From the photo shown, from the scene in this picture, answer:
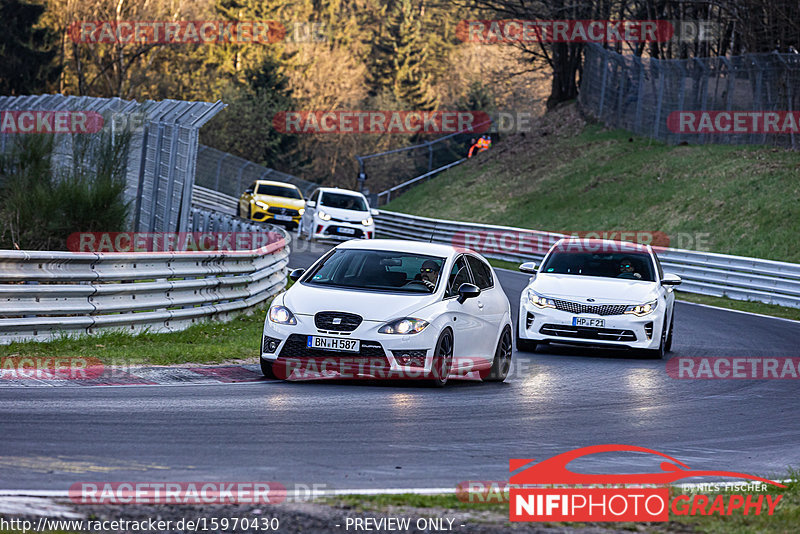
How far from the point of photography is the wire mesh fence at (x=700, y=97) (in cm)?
3838

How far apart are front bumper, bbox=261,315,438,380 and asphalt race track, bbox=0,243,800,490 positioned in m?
0.19

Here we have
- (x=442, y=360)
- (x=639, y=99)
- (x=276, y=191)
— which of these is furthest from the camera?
(x=639, y=99)

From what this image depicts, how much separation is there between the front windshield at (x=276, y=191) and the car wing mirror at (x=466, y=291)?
28869mm

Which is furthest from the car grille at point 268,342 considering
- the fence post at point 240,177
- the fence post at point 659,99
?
the fence post at point 240,177

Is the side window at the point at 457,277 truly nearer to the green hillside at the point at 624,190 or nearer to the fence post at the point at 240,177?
the green hillside at the point at 624,190

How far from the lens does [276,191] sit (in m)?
40.7

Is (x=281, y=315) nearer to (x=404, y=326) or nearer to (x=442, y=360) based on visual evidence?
(x=404, y=326)

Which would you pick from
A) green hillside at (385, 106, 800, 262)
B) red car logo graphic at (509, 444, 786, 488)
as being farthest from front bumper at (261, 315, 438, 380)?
green hillside at (385, 106, 800, 262)

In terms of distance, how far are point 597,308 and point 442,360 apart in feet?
14.7

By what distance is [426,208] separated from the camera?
57.2 meters

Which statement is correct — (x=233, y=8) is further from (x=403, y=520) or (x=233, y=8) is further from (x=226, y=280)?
(x=403, y=520)

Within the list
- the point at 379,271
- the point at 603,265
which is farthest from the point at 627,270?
the point at 379,271

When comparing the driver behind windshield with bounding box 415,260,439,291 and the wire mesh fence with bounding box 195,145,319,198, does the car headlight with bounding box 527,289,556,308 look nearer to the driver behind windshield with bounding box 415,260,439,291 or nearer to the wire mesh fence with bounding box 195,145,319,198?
the driver behind windshield with bounding box 415,260,439,291

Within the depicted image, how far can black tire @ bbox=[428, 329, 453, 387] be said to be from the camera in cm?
1123
